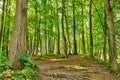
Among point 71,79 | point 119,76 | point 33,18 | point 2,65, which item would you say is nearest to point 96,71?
point 119,76

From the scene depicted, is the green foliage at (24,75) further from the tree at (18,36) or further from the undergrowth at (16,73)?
the tree at (18,36)

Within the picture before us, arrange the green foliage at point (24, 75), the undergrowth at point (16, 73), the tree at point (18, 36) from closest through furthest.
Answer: the undergrowth at point (16, 73) → the green foliage at point (24, 75) → the tree at point (18, 36)

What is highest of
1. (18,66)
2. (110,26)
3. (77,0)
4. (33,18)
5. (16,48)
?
(77,0)

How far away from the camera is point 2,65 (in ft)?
30.5

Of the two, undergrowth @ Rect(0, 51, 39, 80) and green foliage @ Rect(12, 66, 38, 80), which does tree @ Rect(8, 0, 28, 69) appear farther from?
green foliage @ Rect(12, 66, 38, 80)

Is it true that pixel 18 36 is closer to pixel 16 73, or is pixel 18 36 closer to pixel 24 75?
pixel 16 73

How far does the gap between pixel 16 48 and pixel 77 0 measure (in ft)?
44.9

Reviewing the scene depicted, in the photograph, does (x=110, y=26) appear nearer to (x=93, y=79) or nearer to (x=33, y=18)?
(x=93, y=79)

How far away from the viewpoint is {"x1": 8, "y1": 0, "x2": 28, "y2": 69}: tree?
32.0ft

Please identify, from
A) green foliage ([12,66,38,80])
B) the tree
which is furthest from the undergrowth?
the tree

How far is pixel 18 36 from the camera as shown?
1001 cm

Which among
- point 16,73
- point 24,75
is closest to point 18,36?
point 16,73

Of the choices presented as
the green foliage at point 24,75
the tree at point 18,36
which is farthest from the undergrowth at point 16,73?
the tree at point 18,36

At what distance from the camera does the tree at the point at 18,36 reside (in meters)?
9.76
